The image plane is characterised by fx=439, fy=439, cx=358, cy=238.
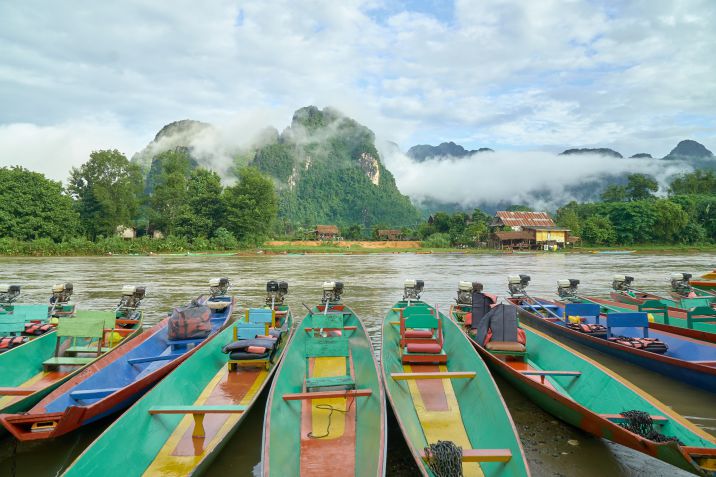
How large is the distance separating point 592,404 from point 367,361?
3.06 meters

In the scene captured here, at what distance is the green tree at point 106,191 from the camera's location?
2042 inches

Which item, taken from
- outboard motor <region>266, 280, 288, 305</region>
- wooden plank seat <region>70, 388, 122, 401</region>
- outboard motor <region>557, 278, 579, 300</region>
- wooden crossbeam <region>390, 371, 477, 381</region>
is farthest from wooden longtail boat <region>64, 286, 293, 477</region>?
outboard motor <region>557, 278, 579, 300</region>

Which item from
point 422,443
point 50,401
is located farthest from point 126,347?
point 422,443

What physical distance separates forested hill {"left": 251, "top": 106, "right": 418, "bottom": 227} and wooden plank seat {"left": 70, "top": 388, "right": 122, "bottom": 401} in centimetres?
9500

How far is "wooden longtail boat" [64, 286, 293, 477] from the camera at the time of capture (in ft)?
13.5

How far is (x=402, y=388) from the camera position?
6.07m

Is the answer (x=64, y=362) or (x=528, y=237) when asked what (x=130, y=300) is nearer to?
(x=64, y=362)

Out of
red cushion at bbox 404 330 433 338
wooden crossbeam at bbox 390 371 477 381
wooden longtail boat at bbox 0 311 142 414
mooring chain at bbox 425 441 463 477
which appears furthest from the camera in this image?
red cushion at bbox 404 330 433 338

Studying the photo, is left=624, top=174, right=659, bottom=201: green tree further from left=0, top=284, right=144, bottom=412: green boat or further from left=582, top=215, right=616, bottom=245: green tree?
left=0, top=284, right=144, bottom=412: green boat

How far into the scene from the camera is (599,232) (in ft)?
184

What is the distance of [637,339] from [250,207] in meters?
49.9

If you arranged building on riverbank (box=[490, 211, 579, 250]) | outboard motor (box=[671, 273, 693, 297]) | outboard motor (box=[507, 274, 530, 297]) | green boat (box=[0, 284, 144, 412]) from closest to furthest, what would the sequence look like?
green boat (box=[0, 284, 144, 412]) < outboard motor (box=[507, 274, 530, 297]) < outboard motor (box=[671, 273, 693, 297]) < building on riverbank (box=[490, 211, 579, 250])

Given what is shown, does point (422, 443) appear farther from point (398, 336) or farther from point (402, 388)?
point (398, 336)

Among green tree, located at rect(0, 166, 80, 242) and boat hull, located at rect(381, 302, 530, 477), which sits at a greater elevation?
green tree, located at rect(0, 166, 80, 242)
